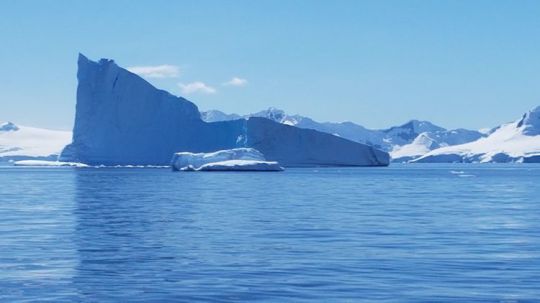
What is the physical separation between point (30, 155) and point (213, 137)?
2535 inches

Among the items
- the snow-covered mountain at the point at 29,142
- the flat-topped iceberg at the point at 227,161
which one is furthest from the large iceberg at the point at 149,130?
the snow-covered mountain at the point at 29,142

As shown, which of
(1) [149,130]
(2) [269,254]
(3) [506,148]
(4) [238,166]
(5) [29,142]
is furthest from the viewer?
(5) [29,142]

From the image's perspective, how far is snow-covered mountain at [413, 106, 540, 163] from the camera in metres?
139

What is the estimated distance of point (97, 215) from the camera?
70.8ft

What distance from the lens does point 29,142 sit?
147m

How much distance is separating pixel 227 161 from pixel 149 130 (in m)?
9.83

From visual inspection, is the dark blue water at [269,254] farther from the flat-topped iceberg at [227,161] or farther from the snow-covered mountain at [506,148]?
the snow-covered mountain at [506,148]

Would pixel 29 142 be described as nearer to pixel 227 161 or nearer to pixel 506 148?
pixel 506 148

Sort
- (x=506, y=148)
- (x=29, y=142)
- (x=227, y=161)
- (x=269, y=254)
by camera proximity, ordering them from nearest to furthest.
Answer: (x=269, y=254)
(x=227, y=161)
(x=506, y=148)
(x=29, y=142)

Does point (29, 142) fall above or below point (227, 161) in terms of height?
above

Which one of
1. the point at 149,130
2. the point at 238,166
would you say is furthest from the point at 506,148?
the point at 238,166

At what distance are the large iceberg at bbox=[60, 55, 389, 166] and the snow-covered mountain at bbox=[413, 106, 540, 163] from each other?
74.0 meters

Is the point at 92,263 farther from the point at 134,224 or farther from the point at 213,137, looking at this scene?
the point at 213,137

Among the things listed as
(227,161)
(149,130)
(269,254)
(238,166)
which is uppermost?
(149,130)
